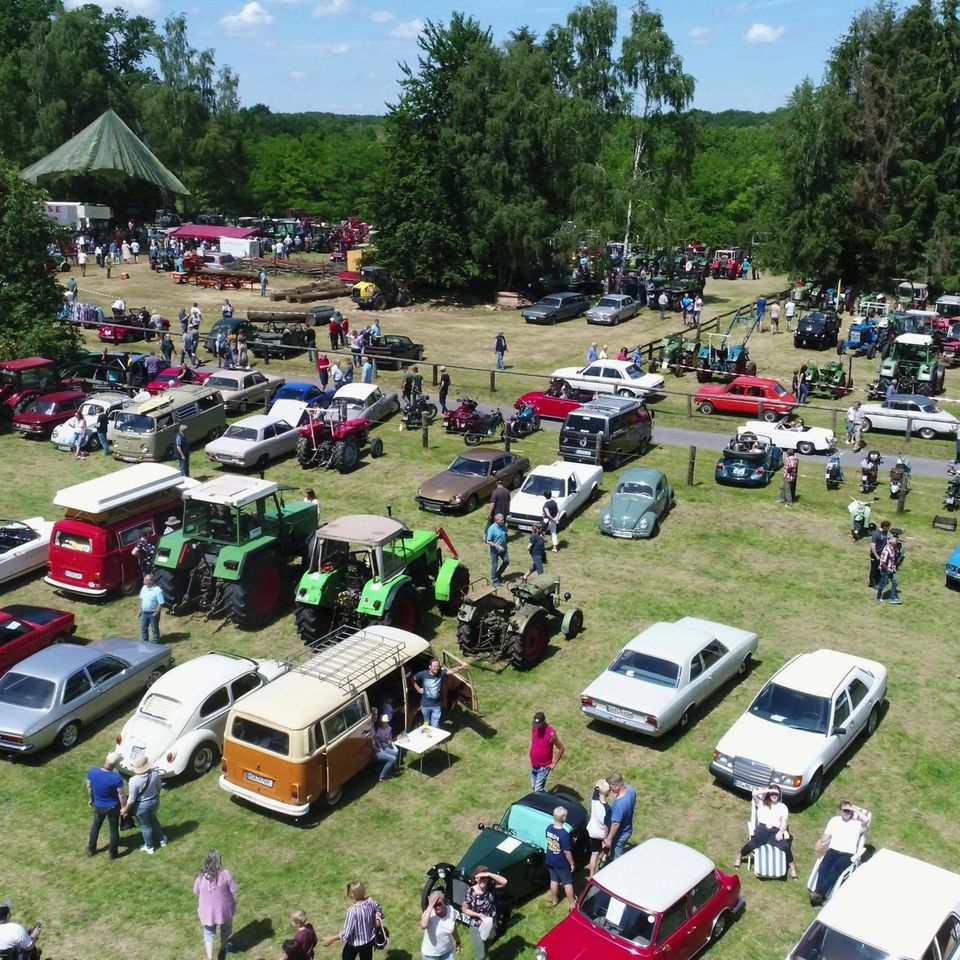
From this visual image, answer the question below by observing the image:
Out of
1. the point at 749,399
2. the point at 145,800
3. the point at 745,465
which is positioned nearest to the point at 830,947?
the point at 145,800

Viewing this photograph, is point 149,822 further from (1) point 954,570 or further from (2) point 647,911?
(1) point 954,570

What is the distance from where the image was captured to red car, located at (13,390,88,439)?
30.5 metres

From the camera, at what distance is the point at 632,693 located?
15.2 m

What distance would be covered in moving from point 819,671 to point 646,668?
252 centimetres

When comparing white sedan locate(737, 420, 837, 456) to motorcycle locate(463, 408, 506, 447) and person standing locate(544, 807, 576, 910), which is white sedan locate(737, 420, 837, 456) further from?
person standing locate(544, 807, 576, 910)

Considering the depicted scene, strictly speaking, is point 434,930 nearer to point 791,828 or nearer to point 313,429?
point 791,828

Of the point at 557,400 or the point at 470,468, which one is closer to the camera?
the point at 470,468

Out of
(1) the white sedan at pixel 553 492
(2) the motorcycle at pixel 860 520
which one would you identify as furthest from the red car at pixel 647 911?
(2) the motorcycle at pixel 860 520

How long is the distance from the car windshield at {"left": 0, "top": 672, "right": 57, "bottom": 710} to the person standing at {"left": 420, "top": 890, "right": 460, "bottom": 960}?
25.8 feet

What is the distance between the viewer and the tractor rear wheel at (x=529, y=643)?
17.2 metres

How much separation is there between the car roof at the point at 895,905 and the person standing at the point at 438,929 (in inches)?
144

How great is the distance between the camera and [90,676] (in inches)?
628

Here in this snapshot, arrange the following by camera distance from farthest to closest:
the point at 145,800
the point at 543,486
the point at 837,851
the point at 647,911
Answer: the point at 543,486, the point at 145,800, the point at 837,851, the point at 647,911

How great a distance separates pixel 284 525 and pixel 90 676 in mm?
4943
